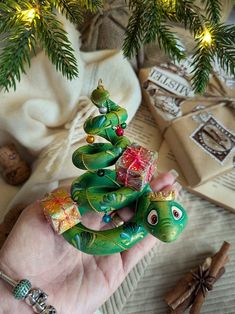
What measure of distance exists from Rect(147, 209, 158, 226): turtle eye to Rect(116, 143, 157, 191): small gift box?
31 millimetres

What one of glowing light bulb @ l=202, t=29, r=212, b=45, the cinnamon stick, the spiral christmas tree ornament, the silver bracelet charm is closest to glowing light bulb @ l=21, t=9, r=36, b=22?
the spiral christmas tree ornament

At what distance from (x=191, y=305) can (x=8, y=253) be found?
294 millimetres

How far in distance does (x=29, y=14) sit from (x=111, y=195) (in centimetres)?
23

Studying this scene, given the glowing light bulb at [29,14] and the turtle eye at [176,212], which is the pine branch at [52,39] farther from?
the turtle eye at [176,212]

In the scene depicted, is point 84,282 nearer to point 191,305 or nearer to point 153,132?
point 191,305

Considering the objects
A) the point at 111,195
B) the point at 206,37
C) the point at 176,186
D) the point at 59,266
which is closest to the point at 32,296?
the point at 59,266

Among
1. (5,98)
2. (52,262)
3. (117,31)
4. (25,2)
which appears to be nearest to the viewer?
(25,2)

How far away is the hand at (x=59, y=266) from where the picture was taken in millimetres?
538

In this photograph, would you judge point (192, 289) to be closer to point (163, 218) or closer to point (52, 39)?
point (163, 218)

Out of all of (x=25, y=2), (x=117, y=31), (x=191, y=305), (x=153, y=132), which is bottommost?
(x=191, y=305)

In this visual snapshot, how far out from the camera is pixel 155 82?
2.66 feet

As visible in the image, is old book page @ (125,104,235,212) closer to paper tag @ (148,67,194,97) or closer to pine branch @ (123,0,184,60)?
paper tag @ (148,67,194,97)

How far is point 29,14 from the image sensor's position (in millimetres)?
451

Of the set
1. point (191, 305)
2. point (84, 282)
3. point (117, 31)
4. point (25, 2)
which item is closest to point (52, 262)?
point (84, 282)
